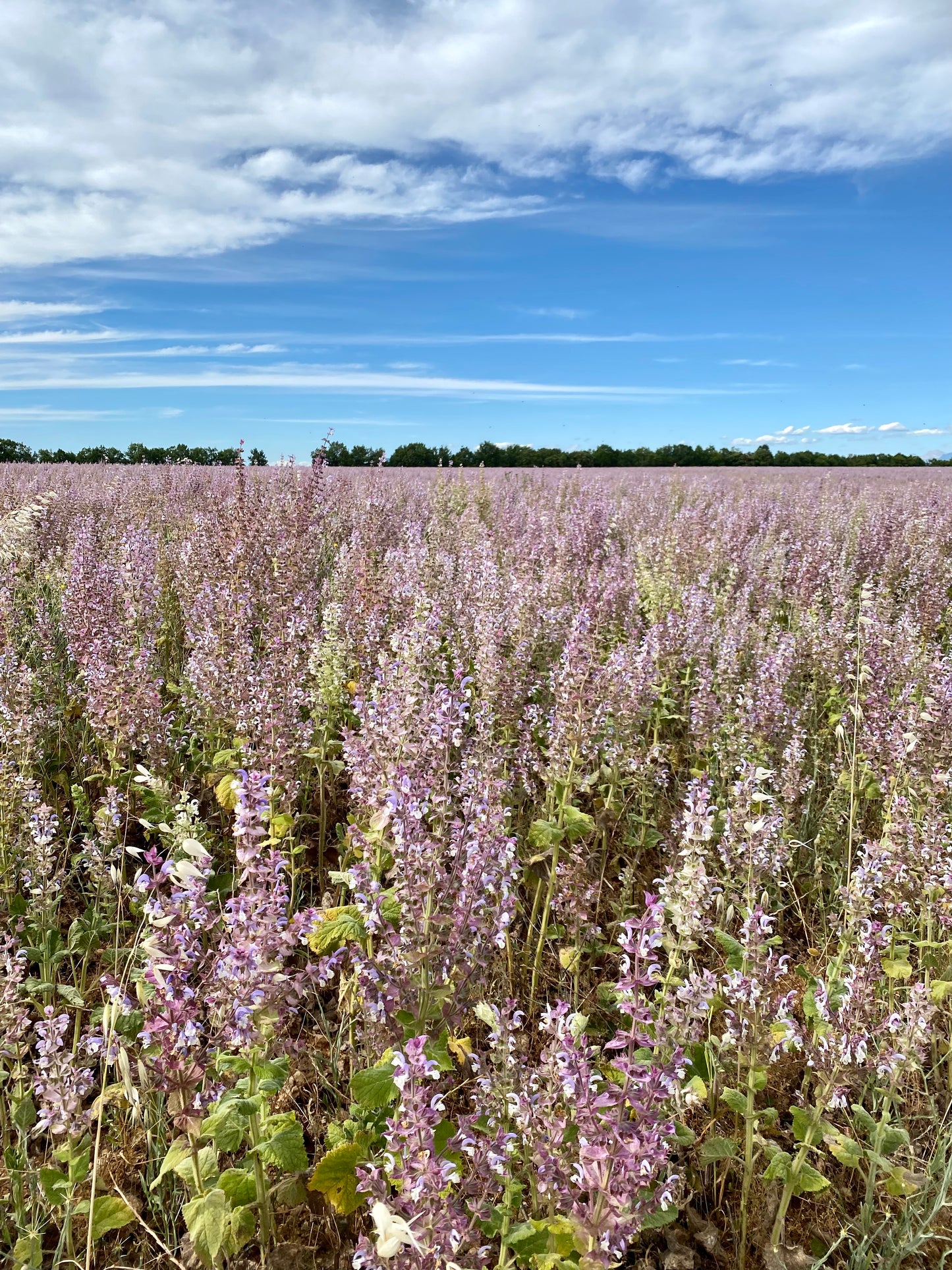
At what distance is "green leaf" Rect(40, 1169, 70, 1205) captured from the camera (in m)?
1.96

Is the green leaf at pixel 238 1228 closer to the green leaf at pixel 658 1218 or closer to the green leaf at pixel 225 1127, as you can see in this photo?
the green leaf at pixel 225 1127

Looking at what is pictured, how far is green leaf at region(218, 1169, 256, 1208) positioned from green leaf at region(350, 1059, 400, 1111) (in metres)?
0.30

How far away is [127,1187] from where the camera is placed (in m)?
2.25

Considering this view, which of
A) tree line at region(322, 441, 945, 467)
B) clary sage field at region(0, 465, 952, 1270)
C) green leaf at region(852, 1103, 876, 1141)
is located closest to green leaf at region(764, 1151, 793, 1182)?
clary sage field at region(0, 465, 952, 1270)

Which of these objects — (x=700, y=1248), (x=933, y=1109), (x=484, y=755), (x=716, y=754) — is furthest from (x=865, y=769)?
(x=700, y=1248)

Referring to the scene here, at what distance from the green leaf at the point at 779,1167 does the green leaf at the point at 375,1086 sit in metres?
1.06

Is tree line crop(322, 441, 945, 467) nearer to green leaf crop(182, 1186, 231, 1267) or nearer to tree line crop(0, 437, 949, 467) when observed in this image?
tree line crop(0, 437, 949, 467)

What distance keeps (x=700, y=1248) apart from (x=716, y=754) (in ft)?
7.62

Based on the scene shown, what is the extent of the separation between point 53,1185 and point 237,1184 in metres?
0.54

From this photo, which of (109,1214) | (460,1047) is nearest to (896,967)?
(460,1047)

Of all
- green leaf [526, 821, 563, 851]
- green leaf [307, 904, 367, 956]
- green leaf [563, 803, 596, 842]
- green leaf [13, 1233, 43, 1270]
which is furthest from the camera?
green leaf [563, 803, 596, 842]

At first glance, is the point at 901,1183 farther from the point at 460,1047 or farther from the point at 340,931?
the point at 340,931

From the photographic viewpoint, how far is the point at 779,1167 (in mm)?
2031

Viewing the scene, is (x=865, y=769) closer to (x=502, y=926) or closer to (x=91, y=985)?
(x=502, y=926)
